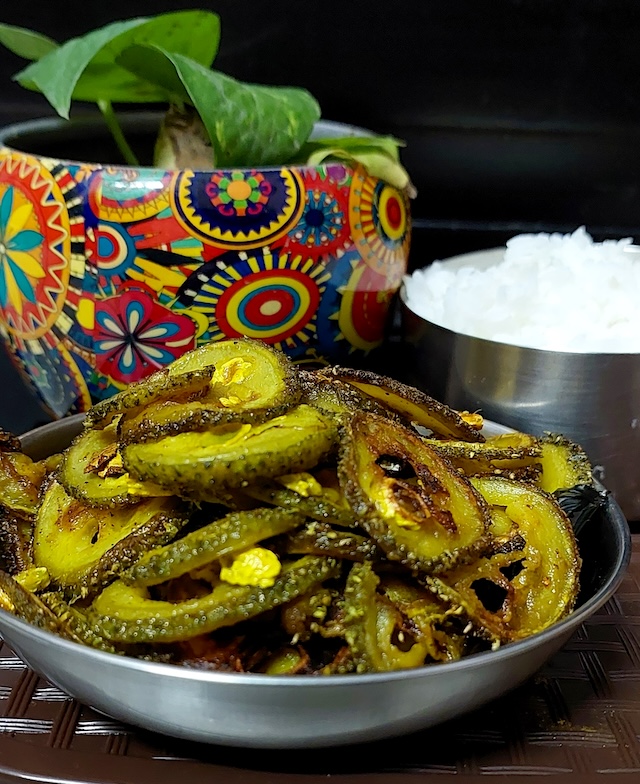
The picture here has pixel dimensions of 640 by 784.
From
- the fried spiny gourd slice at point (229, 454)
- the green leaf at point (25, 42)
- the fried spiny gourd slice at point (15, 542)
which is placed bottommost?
the fried spiny gourd slice at point (15, 542)

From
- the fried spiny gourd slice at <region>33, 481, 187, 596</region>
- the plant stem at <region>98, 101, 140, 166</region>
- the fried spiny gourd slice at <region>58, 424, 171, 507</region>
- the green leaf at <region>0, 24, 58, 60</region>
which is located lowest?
the fried spiny gourd slice at <region>33, 481, 187, 596</region>

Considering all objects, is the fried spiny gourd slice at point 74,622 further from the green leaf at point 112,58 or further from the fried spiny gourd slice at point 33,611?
the green leaf at point 112,58

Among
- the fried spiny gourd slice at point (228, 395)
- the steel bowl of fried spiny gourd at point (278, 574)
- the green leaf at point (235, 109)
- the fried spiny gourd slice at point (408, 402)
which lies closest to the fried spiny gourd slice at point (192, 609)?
the steel bowl of fried spiny gourd at point (278, 574)

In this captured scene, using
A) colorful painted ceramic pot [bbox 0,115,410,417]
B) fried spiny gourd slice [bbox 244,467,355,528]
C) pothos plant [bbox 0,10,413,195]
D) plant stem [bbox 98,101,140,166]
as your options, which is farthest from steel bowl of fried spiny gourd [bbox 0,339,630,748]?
plant stem [bbox 98,101,140,166]

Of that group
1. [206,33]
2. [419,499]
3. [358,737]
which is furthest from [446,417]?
[206,33]

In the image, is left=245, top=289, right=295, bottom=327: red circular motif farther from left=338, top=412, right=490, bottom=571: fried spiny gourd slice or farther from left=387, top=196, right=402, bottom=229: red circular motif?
left=338, top=412, right=490, bottom=571: fried spiny gourd slice

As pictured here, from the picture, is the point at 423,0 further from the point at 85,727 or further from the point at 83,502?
Result: the point at 85,727
